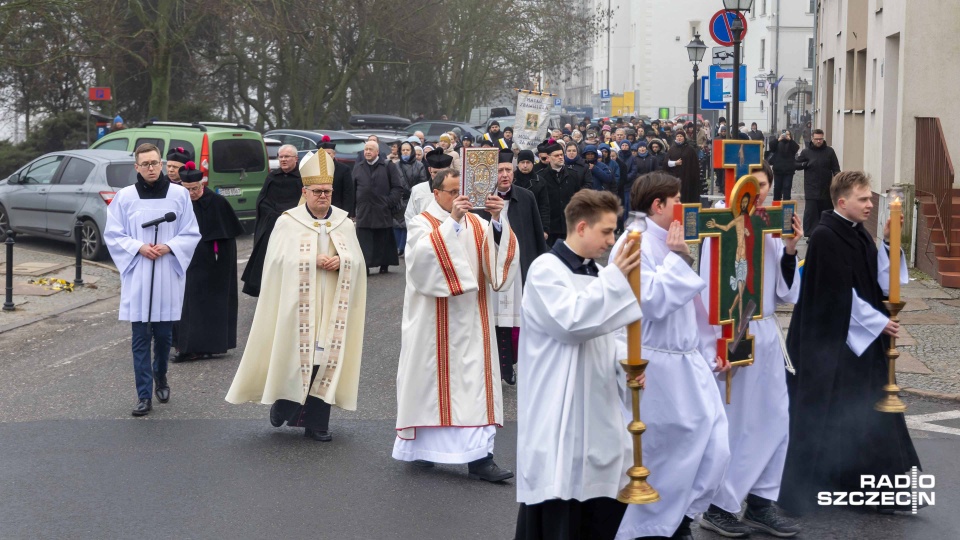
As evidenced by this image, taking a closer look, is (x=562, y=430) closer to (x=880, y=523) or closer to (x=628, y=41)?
(x=880, y=523)

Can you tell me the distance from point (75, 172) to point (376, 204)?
479cm

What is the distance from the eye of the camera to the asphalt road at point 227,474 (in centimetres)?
646

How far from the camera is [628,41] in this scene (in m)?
93.8

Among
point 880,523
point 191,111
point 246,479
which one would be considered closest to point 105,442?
point 246,479

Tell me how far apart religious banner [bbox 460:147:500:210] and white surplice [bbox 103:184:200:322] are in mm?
2960

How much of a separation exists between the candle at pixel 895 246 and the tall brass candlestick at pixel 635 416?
1647 millimetres

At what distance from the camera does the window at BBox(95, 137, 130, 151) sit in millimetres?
20297

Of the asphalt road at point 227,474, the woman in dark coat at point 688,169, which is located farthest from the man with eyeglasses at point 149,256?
A: the woman in dark coat at point 688,169

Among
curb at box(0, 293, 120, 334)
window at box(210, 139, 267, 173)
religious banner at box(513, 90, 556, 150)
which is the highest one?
religious banner at box(513, 90, 556, 150)

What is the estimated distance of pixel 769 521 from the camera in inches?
245

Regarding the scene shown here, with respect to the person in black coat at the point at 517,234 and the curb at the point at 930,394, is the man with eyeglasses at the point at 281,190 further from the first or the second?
the curb at the point at 930,394

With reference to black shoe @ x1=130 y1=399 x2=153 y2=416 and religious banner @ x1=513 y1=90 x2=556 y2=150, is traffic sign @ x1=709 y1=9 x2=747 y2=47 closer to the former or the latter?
religious banner @ x1=513 y1=90 x2=556 y2=150

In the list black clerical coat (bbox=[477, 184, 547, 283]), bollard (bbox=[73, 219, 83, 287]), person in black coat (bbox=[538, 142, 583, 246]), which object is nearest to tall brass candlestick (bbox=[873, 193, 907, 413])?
black clerical coat (bbox=[477, 184, 547, 283])

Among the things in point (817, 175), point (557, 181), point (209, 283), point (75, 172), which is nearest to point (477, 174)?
point (209, 283)
